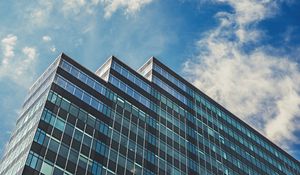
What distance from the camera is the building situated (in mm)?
59312

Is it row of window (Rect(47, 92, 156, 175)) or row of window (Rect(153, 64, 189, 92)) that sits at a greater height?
row of window (Rect(153, 64, 189, 92))

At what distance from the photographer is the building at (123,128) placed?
5931 cm

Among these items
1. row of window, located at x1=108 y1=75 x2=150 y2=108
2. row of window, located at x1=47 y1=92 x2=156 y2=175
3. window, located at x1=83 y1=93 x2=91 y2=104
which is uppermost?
row of window, located at x1=108 y1=75 x2=150 y2=108

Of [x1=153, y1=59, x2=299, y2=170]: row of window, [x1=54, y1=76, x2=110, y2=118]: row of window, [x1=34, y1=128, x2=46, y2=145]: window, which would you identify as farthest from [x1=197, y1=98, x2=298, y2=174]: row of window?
[x1=34, y1=128, x2=46, y2=145]: window

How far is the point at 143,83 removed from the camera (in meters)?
83.3

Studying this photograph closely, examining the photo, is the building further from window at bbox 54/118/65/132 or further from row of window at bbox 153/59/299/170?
row of window at bbox 153/59/299/170

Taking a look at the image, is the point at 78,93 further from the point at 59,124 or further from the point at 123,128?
the point at 123,128

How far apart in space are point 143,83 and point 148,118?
8.71 m

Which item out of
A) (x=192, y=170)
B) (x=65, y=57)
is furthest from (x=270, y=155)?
(x=65, y=57)

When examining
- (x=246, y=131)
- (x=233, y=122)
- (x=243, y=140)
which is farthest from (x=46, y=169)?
(x=246, y=131)

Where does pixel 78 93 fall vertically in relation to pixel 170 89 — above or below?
below

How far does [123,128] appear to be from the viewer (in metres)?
70.6

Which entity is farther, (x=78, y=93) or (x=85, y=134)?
(x=78, y=93)

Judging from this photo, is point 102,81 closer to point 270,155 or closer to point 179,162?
point 179,162
